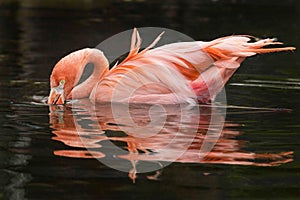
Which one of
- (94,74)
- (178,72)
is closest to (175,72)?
(178,72)

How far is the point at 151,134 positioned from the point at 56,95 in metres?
1.56

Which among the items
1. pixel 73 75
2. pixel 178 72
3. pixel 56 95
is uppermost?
pixel 178 72

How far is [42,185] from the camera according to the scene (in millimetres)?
4457

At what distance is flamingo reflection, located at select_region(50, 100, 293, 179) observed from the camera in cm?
514

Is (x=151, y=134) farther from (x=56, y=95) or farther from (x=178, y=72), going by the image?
(x=56, y=95)

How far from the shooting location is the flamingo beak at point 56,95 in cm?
717

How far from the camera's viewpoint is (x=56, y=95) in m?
7.18

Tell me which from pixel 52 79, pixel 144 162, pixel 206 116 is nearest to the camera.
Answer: pixel 144 162

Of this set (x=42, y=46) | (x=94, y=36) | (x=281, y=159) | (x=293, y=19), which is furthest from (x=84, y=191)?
(x=293, y=19)

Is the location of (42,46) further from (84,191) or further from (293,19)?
(84,191)

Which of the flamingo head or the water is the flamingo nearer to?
the flamingo head

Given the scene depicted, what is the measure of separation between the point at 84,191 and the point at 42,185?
0.87 feet

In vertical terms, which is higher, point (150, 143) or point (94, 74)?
point (150, 143)

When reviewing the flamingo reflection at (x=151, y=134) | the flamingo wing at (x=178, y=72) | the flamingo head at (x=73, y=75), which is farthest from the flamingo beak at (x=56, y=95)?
Answer: the flamingo wing at (x=178, y=72)
